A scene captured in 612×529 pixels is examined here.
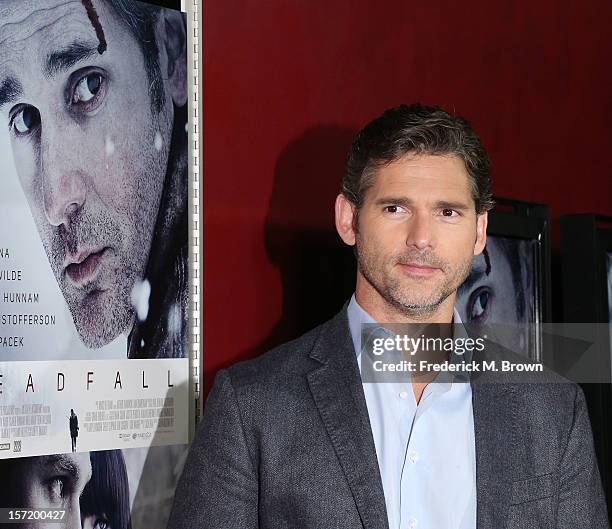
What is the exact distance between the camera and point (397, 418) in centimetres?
193

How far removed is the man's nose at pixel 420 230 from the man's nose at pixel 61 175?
0.63 metres

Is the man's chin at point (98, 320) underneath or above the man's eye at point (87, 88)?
underneath

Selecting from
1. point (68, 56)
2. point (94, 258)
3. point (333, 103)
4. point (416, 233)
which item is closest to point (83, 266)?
point (94, 258)

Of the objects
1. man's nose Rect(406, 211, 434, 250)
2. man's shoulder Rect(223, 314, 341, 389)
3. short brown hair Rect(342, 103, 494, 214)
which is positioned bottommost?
man's shoulder Rect(223, 314, 341, 389)

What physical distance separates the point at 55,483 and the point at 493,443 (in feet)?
2.69

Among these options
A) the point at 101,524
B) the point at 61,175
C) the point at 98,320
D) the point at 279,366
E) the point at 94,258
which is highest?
the point at 61,175

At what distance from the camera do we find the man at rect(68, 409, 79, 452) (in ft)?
6.36

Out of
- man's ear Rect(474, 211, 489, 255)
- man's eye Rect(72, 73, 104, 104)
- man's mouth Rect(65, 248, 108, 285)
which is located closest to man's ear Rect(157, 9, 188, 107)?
man's eye Rect(72, 73, 104, 104)

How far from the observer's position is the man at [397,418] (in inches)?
72.5

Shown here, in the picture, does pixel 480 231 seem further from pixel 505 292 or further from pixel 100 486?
pixel 100 486

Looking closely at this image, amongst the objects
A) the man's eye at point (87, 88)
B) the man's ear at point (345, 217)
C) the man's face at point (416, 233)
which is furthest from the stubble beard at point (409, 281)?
the man's eye at point (87, 88)

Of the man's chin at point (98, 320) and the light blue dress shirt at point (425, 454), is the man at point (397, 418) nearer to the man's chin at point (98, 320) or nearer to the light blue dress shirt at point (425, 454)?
the light blue dress shirt at point (425, 454)

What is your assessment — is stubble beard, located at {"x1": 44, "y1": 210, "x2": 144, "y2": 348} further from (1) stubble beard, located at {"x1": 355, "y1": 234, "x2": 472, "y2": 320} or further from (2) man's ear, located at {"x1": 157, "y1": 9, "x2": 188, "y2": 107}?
(1) stubble beard, located at {"x1": 355, "y1": 234, "x2": 472, "y2": 320}

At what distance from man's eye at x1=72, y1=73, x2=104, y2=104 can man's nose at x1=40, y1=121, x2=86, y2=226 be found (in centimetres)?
7
